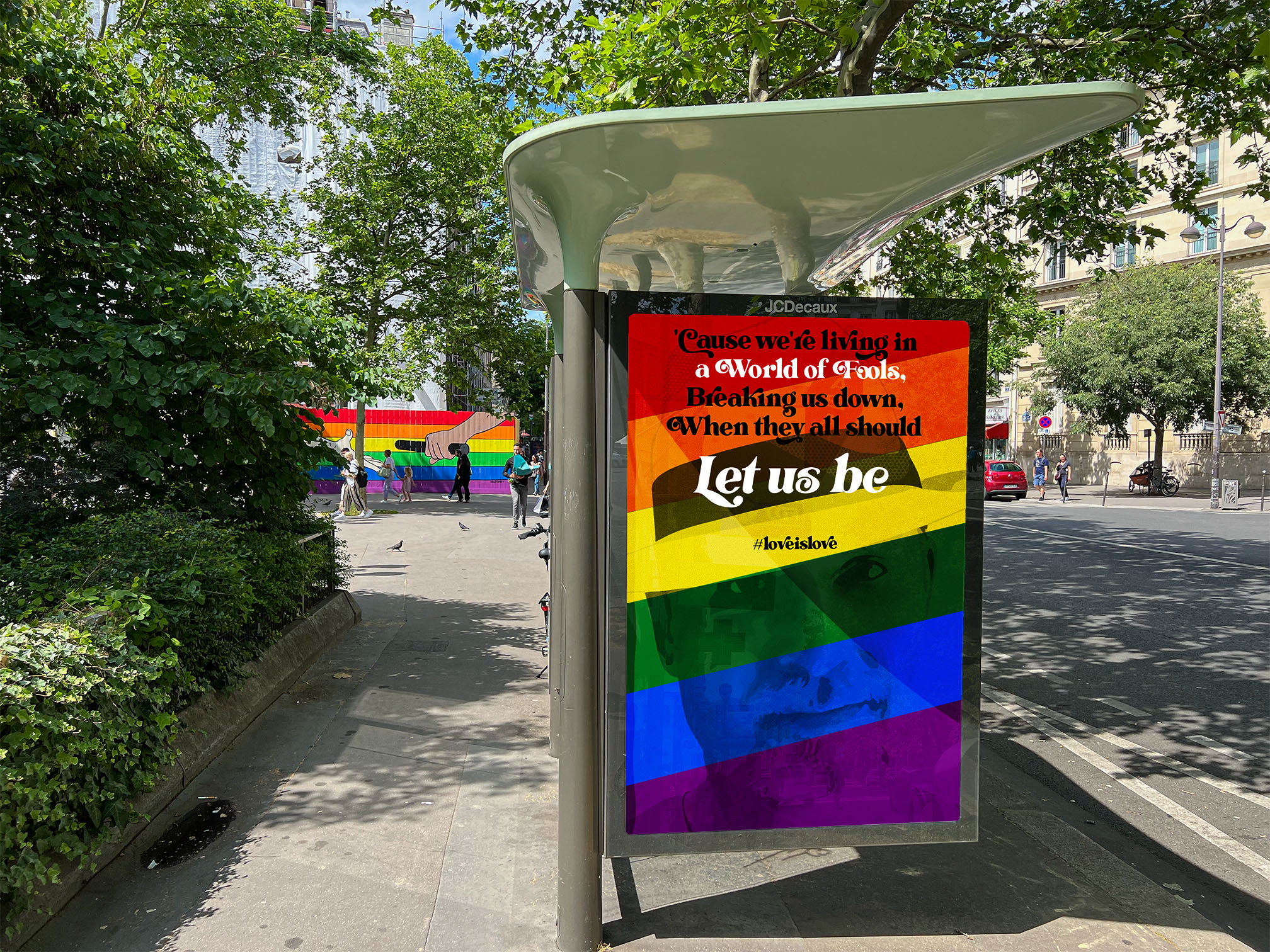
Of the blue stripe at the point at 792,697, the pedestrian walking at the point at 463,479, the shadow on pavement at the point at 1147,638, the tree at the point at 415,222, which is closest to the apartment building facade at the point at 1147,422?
the tree at the point at 415,222

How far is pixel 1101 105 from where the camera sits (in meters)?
2.38

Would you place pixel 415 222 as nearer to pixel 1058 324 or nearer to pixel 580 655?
pixel 580 655

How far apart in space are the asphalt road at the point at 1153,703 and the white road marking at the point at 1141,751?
1cm

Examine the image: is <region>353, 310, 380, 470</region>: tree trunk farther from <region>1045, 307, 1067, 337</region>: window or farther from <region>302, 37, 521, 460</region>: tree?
<region>1045, 307, 1067, 337</region>: window

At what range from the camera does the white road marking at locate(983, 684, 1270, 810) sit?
15.8 feet

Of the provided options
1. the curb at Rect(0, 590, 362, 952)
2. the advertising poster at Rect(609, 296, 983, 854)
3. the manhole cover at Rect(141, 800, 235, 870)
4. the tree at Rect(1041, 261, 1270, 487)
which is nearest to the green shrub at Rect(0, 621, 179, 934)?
the curb at Rect(0, 590, 362, 952)

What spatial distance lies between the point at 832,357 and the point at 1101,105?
1057 millimetres

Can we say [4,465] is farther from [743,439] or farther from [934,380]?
[934,380]

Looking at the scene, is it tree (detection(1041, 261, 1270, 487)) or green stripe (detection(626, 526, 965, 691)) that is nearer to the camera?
green stripe (detection(626, 526, 965, 691))

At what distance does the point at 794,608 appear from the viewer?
312 cm

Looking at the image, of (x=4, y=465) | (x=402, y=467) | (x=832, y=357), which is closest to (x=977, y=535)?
(x=832, y=357)

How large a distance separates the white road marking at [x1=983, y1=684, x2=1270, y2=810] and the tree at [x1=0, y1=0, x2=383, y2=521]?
531 centimetres

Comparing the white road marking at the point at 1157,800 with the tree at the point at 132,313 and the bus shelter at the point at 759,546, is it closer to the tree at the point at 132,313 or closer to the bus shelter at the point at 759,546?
the bus shelter at the point at 759,546

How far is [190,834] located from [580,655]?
217 centimetres
